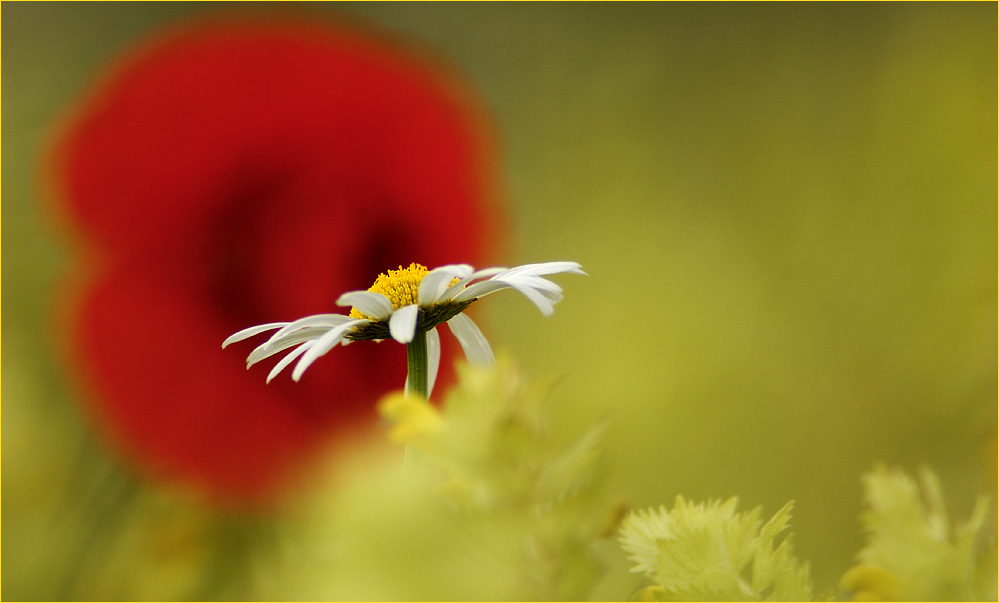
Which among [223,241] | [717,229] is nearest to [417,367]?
[223,241]

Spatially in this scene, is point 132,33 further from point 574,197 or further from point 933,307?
point 933,307

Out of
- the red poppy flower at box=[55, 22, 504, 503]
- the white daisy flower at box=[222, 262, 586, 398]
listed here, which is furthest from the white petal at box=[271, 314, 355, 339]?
the red poppy flower at box=[55, 22, 504, 503]

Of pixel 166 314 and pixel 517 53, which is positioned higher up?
pixel 517 53

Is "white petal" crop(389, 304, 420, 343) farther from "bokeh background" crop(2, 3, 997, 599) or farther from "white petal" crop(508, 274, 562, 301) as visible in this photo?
"bokeh background" crop(2, 3, 997, 599)

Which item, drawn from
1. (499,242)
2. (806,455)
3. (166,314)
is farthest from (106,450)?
(806,455)

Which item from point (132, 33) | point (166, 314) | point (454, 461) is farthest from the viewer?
point (132, 33)

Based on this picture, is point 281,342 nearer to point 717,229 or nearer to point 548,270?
point 548,270
